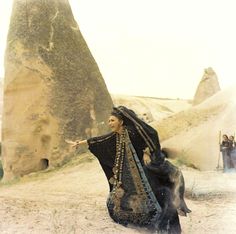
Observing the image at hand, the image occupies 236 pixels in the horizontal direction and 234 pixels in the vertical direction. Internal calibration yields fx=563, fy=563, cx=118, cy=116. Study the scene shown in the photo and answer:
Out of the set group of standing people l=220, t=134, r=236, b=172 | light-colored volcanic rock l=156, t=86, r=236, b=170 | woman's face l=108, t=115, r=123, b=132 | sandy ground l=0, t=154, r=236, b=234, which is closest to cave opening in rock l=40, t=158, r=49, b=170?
sandy ground l=0, t=154, r=236, b=234

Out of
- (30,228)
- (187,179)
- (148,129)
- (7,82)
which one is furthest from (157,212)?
(7,82)

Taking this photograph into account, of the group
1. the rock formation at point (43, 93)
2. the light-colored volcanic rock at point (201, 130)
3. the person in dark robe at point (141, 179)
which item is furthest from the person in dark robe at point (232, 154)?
the person in dark robe at point (141, 179)

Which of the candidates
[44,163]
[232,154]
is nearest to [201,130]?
[232,154]

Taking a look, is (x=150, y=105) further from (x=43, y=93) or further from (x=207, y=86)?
(x=43, y=93)

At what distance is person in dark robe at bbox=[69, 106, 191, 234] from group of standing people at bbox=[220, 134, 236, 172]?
5.82 metres

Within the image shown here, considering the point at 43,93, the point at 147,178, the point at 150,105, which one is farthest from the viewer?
the point at 150,105

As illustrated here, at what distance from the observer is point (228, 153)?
1143 cm

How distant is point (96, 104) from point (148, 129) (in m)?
6.63

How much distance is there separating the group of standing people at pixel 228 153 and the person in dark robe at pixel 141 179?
5.82 meters

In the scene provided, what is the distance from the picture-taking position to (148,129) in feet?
18.1

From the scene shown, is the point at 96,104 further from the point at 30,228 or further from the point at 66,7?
the point at 30,228

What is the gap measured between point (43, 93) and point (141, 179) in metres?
6.50

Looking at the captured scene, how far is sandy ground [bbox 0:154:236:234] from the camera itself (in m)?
5.27

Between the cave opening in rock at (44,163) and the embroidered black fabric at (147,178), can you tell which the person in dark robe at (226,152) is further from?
the embroidered black fabric at (147,178)
